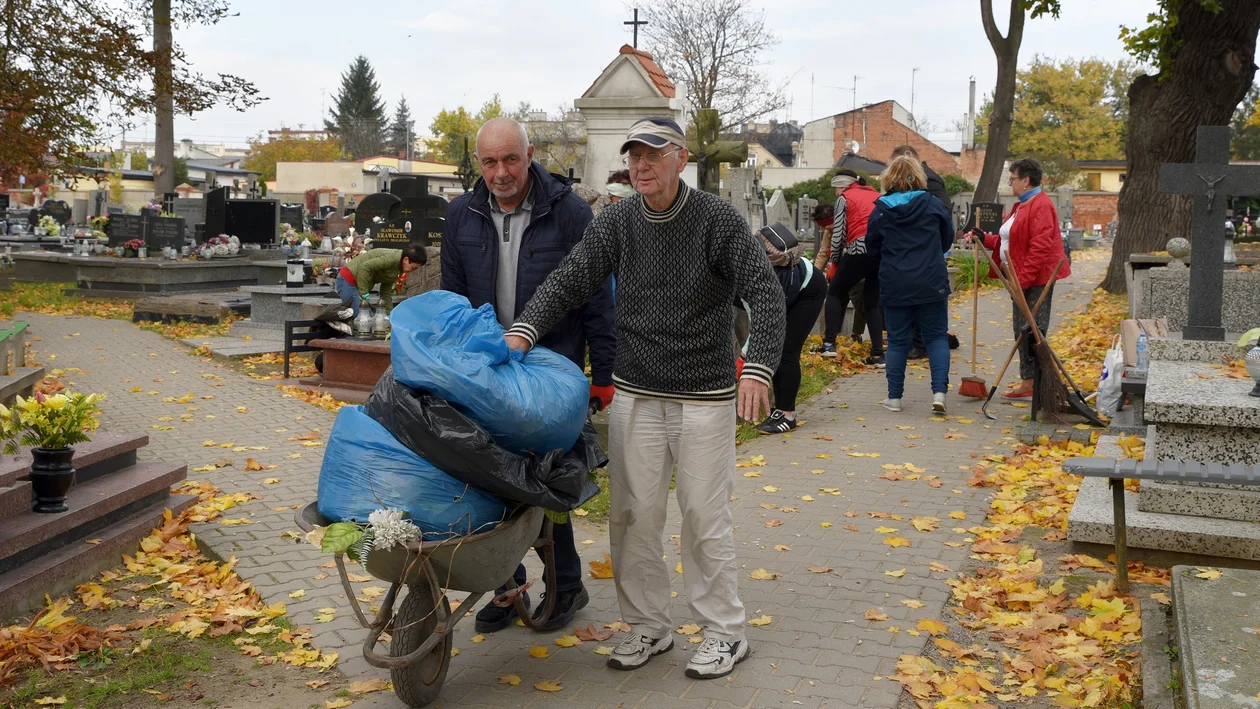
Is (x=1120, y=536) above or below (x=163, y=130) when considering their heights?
below

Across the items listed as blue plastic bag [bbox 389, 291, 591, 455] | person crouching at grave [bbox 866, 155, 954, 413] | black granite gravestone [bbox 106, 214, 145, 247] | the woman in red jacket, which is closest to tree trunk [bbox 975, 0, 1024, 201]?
the woman in red jacket

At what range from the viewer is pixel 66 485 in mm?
5016

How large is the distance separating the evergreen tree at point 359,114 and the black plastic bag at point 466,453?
89757 millimetres

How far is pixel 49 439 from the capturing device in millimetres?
4977

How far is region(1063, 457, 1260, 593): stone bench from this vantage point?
14.9 ft

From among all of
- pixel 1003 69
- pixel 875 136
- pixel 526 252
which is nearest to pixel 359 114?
pixel 875 136

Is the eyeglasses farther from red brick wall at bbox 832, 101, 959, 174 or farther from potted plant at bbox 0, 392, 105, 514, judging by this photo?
red brick wall at bbox 832, 101, 959, 174

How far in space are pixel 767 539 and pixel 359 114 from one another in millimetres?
92430

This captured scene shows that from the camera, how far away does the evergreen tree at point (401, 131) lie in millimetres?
98312

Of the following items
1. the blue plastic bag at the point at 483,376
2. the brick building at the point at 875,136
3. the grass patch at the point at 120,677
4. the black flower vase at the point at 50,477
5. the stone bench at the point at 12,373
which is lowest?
the grass patch at the point at 120,677

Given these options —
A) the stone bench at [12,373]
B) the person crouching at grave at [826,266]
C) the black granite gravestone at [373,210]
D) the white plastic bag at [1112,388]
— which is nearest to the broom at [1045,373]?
the white plastic bag at [1112,388]

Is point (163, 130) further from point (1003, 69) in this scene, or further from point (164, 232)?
point (1003, 69)

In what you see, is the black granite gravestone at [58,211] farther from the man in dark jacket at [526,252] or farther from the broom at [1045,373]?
the man in dark jacket at [526,252]

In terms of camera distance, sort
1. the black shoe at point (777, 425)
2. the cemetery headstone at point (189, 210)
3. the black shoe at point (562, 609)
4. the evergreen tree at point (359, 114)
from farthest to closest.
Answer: the evergreen tree at point (359, 114) < the cemetery headstone at point (189, 210) < the black shoe at point (777, 425) < the black shoe at point (562, 609)
